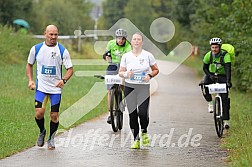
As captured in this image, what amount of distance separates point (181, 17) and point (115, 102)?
127ft

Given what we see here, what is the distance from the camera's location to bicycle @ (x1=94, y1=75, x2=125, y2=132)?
1473 cm

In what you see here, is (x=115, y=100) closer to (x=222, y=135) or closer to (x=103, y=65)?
(x=222, y=135)

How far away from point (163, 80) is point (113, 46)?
21.7m

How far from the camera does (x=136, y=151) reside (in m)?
12.2

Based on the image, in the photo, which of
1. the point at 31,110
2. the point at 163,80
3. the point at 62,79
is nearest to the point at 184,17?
the point at 163,80

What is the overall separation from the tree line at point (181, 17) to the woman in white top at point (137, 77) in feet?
22.6

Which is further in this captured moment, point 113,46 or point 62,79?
point 113,46

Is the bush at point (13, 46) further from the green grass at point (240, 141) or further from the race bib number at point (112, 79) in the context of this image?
the race bib number at point (112, 79)

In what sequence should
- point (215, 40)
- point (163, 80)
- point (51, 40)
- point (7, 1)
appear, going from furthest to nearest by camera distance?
point (7, 1), point (163, 80), point (215, 40), point (51, 40)

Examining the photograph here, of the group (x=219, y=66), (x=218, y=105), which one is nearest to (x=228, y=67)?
(x=219, y=66)

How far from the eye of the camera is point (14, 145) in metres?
12.2

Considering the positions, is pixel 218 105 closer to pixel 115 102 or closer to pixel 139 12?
pixel 115 102

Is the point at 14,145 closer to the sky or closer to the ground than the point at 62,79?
closer to the ground

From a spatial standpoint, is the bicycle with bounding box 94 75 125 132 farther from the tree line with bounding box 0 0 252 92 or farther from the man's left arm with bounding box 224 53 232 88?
the tree line with bounding box 0 0 252 92
